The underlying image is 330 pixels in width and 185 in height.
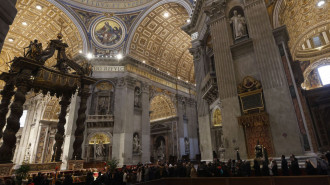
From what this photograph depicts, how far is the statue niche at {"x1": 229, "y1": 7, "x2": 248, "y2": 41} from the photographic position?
8.44 meters

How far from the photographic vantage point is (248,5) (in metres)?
8.38

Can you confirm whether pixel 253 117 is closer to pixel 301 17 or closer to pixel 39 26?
pixel 301 17

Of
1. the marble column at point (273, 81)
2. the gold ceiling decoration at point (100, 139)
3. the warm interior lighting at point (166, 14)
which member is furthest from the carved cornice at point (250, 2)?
the gold ceiling decoration at point (100, 139)

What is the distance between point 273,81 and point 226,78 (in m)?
1.83

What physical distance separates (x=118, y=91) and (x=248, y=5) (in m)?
12.2

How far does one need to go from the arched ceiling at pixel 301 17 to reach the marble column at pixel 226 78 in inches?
90.6

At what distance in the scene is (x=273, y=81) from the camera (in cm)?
707

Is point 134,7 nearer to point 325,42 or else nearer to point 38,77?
point 38,77

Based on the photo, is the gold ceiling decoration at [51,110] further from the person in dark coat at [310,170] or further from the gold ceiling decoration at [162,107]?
the person in dark coat at [310,170]

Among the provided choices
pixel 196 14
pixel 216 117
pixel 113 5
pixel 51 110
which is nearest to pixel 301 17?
pixel 196 14

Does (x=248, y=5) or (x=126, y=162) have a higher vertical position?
(x=248, y=5)

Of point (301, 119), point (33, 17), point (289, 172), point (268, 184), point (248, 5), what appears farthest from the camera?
point (33, 17)

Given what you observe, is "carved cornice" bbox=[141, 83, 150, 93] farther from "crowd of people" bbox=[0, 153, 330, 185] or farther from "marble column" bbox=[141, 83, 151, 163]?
"crowd of people" bbox=[0, 153, 330, 185]

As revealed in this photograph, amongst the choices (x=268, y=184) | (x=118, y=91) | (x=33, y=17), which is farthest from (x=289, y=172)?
(x=33, y=17)
